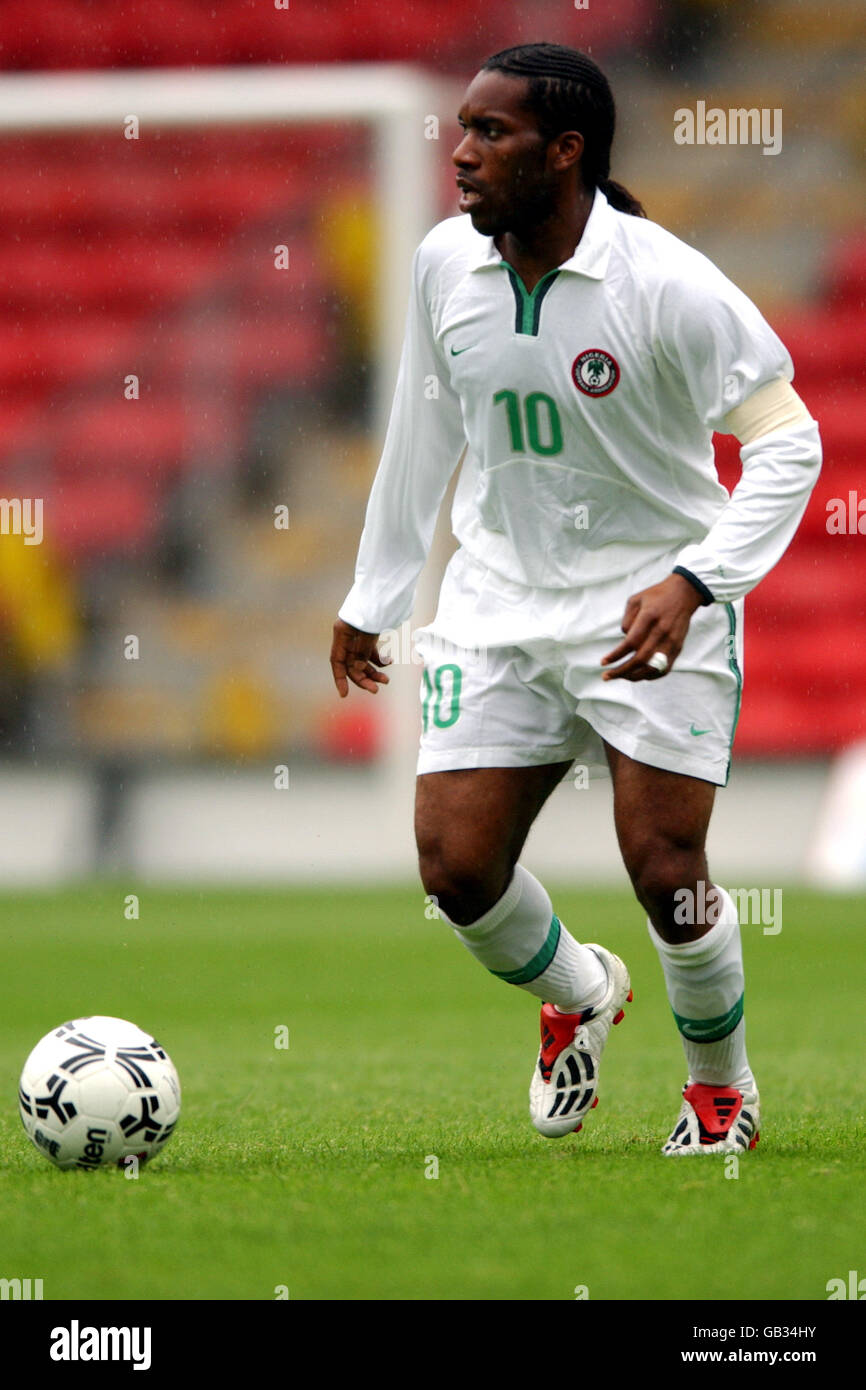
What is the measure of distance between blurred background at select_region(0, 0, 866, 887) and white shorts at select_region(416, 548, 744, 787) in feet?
21.8

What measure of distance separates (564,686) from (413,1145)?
3.11ft

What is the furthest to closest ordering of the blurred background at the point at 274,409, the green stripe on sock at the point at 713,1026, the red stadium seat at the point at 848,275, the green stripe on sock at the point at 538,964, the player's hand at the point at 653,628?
the red stadium seat at the point at 848,275, the blurred background at the point at 274,409, the green stripe on sock at the point at 538,964, the green stripe on sock at the point at 713,1026, the player's hand at the point at 653,628

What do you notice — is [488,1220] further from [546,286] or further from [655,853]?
[546,286]

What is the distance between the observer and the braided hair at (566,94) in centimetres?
368

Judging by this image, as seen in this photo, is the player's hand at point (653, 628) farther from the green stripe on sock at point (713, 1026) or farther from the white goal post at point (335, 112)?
the white goal post at point (335, 112)

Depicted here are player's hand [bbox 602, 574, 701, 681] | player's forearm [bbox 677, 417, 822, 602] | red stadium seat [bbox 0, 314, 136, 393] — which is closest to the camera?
player's hand [bbox 602, 574, 701, 681]

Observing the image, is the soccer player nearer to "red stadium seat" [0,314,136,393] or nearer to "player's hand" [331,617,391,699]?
"player's hand" [331,617,391,699]

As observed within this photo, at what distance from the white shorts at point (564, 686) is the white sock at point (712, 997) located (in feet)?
0.94

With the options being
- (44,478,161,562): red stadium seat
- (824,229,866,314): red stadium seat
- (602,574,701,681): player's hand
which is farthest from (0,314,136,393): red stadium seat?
(602,574,701,681): player's hand

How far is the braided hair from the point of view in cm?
368

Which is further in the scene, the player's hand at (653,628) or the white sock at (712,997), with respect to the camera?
the white sock at (712,997)

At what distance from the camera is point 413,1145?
410cm

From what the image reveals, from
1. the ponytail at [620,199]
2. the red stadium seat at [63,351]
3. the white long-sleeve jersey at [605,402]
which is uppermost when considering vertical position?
the red stadium seat at [63,351]

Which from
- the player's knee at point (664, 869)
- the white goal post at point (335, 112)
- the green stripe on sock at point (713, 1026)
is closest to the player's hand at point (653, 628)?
the player's knee at point (664, 869)
